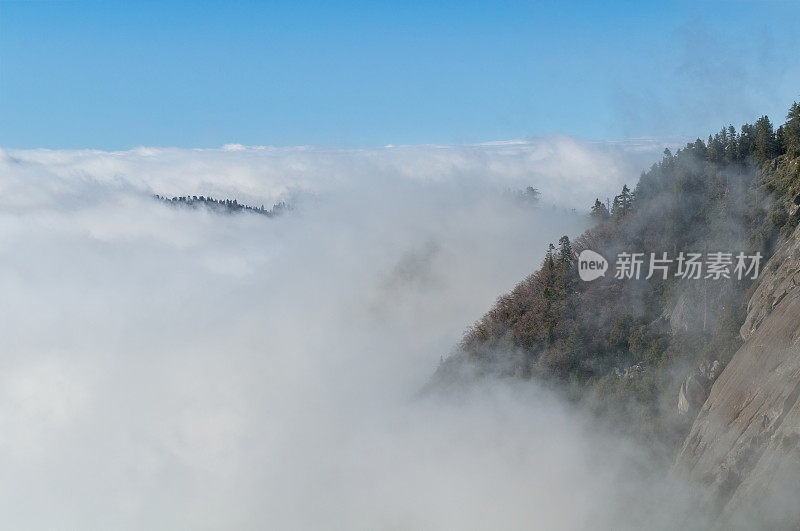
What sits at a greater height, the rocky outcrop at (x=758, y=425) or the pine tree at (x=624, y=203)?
the pine tree at (x=624, y=203)

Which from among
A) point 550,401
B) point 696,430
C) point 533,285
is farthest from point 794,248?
point 533,285

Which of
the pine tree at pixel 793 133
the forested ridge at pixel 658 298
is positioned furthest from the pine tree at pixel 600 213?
the pine tree at pixel 793 133

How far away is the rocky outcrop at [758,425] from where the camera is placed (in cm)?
3338

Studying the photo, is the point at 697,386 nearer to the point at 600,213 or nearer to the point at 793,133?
the point at 793,133

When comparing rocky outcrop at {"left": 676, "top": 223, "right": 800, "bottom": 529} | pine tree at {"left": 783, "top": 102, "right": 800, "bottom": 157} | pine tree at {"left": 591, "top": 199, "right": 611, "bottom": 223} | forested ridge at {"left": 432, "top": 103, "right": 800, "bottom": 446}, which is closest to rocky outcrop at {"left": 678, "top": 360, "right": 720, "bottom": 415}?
forested ridge at {"left": 432, "top": 103, "right": 800, "bottom": 446}

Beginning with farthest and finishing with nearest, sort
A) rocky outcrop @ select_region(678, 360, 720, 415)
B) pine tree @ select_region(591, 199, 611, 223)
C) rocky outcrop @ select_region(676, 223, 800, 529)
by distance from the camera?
pine tree @ select_region(591, 199, 611, 223) < rocky outcrop @ select_region(678, 360, 720, 415) < rocky outcrop @ select_region(676, 223, 800, 529)

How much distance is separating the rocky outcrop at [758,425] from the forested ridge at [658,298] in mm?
3572

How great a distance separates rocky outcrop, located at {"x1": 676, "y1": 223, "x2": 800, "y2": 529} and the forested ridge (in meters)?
3.57

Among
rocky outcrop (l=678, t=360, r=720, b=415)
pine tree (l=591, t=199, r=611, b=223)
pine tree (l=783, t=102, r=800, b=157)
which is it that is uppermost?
pine tree (l=783, t=102, r=800, b=157)

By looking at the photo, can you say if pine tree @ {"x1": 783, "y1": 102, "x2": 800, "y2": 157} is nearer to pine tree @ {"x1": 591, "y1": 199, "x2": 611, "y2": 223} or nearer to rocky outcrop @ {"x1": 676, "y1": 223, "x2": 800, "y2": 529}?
rocky outcrop @ {"x1": 676, "y1": 223, "x2": 800, "y2": 529}

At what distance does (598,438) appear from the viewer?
5744 cm

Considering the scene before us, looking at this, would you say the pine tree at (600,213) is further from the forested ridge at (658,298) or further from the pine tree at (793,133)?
the pine tree at (793,133)

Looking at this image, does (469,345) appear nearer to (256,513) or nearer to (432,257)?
(256,513)

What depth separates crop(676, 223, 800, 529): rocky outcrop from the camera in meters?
33.4
